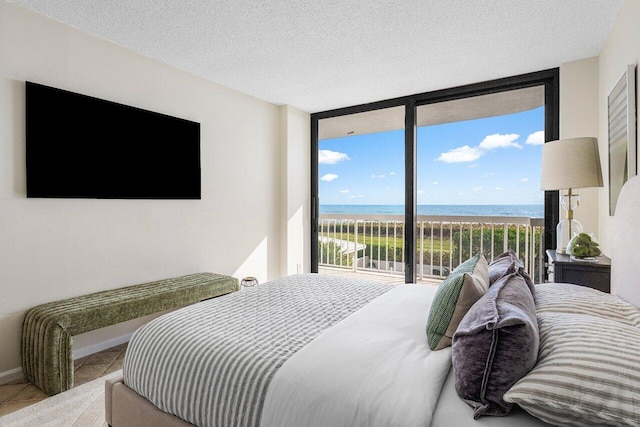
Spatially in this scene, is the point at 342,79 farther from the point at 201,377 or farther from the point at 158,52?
the point at 201,377

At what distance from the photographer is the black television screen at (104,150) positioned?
7.91ft

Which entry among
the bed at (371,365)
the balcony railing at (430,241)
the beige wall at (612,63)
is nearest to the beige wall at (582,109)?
the beige wall at (612,63)

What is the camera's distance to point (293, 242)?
4.61 metres

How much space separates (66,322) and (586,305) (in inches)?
108

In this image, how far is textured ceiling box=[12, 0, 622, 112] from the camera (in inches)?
90.1

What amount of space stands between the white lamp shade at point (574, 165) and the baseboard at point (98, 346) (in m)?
3.57

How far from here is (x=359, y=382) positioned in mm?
1050

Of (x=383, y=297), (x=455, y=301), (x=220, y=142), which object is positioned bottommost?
(x=383, y=297)

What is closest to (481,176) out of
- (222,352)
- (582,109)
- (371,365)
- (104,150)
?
(582,109)

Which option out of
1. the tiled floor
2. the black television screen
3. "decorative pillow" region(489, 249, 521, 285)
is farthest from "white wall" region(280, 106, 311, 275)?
"decorative pillow" region(489, 249, 521, 285)

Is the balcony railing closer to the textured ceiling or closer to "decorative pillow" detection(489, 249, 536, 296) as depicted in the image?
the textured ceiling

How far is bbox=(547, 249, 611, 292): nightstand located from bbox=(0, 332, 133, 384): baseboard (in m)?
3.36

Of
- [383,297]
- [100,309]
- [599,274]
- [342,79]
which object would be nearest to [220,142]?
[342,79]

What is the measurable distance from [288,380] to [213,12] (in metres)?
2.36
